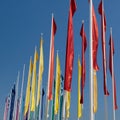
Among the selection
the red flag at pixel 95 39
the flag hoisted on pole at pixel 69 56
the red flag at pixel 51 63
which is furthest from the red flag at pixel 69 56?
the red flag at pixel 51 63

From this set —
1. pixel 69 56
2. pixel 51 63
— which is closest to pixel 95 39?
pixel 69 56

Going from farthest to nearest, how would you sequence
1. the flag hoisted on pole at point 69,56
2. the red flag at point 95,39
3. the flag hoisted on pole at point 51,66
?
the flag hoisted on pole at point 51,66 → the red flag at point 95,39 → the flag hoisted on pole at point 69,56

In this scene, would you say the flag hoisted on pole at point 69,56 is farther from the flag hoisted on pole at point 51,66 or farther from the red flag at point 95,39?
the flag hoisted on pole at point 51,66

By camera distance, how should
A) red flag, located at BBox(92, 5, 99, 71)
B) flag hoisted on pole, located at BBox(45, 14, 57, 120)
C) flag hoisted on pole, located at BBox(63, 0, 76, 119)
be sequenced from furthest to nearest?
flag hoisted on pole, located at BBox(45, 14, 57, 120), red flag, located at BBox(92, 5, 99, 71), flag hoisted on pole, located at BBox(63, 0, 76, 119)

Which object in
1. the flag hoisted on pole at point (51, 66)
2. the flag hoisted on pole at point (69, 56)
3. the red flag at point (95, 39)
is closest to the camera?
the flag hoisted on pole at point (69, 56)

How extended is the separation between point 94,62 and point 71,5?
11.0 ft

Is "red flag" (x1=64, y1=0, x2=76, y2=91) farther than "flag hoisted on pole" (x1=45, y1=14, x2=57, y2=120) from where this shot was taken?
No

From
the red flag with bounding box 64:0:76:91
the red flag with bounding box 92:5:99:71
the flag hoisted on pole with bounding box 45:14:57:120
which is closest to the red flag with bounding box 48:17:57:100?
the flag hoisted on pole with bounding box 45:14:57:120

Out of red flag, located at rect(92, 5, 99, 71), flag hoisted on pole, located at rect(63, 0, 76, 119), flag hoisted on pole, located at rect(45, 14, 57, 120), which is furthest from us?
flag hoisted on pole, located at rect(45, 14, 57, 120)

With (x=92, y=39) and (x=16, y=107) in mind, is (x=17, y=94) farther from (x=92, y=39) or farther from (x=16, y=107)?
(x=92, y=39)

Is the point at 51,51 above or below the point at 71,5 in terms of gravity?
below

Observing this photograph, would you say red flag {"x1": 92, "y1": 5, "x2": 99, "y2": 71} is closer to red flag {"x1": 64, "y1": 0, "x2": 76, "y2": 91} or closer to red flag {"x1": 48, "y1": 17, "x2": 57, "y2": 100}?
red flag {"x1": 64, "y1": 0, "x2": 76, "y2": 91}

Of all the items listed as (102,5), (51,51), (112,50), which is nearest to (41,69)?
(51,51)

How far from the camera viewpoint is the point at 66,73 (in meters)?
14.3
